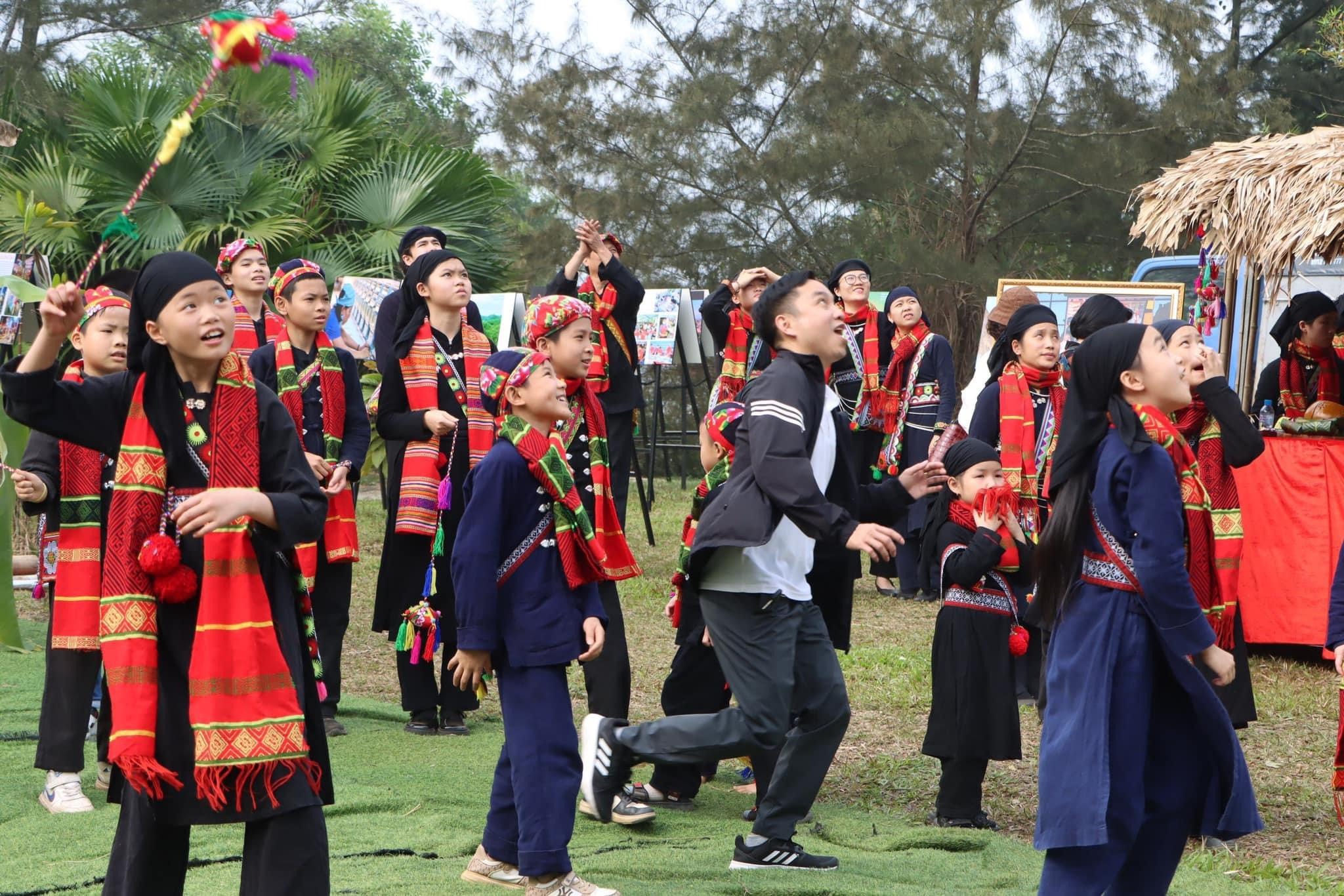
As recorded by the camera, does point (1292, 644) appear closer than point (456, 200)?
Yes

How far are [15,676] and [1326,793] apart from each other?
6037 millimetres

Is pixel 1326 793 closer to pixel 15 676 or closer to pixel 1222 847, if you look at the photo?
pixel 1222 847

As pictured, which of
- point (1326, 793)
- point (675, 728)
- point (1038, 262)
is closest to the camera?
point (675, 728)

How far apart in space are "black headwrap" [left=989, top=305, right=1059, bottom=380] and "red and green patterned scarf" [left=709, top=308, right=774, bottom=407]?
2663 mm

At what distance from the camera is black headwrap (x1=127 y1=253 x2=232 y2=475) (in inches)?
130

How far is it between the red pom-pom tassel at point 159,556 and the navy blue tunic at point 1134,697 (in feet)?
6.85

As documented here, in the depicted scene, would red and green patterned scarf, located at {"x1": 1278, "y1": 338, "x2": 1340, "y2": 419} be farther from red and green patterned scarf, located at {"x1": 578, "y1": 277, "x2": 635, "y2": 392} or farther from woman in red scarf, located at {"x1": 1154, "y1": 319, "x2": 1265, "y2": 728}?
red and green patterned scarf, located at {"x1": 578, "y1": 277, "x2": 635, "y2": 392}

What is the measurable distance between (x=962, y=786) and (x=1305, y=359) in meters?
4.43

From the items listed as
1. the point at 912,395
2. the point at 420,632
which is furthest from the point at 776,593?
the point at 912,395

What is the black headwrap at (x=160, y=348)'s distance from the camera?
329cm

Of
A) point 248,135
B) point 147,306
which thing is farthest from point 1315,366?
point 248,135

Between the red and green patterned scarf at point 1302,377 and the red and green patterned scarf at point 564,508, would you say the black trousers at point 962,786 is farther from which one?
the red and green patterned scarf at point 1302,377

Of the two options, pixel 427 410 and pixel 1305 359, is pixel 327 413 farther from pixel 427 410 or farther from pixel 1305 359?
pixel 1305 359

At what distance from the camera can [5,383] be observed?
316cm
